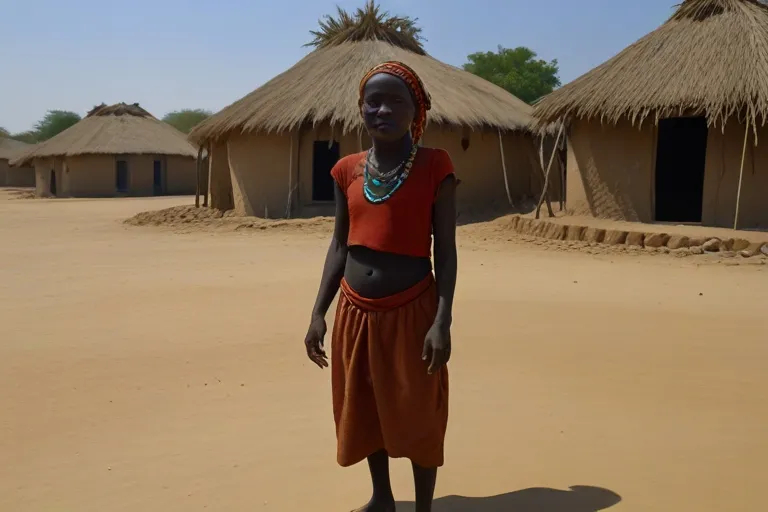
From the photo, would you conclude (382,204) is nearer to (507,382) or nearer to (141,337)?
(507,382)

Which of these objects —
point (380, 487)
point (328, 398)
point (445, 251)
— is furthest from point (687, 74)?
point (380, 487)

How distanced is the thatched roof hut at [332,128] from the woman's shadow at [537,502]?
35.8 ft

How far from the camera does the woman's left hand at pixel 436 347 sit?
2137 millimetres

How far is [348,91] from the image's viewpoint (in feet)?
45.6

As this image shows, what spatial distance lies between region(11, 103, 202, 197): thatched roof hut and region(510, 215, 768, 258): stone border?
19.7 meters

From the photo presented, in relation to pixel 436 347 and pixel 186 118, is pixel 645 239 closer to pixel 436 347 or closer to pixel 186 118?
pixel 436 347

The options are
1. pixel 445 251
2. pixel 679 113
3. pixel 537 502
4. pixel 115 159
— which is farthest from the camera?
pixel 115 159

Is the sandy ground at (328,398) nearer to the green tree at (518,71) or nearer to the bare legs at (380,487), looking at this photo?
the bare legs at (380,487)

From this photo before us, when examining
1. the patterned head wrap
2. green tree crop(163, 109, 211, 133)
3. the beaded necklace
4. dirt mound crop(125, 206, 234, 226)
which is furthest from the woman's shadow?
green tree crop(163, 109, 211, 133)

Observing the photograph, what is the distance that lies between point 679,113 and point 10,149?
3629cm

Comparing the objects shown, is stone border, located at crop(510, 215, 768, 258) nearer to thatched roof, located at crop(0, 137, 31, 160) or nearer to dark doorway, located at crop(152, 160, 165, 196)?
dark doorway, located at crop(152, 160, 165, 196)

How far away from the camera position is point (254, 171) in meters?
14.9

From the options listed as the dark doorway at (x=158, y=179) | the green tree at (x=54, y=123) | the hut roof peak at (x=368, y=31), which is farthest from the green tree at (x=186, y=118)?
the hut roof peak at (x=368, y=31)

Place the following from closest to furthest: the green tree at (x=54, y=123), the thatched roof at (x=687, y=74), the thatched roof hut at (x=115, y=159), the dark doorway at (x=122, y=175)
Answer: the thatched roof at (x=687, y=74)
the thatched roof hut at (x=115, y=159)
the dark doorway at (x=122, y=175)
the green tree at (x=54, y=123)
